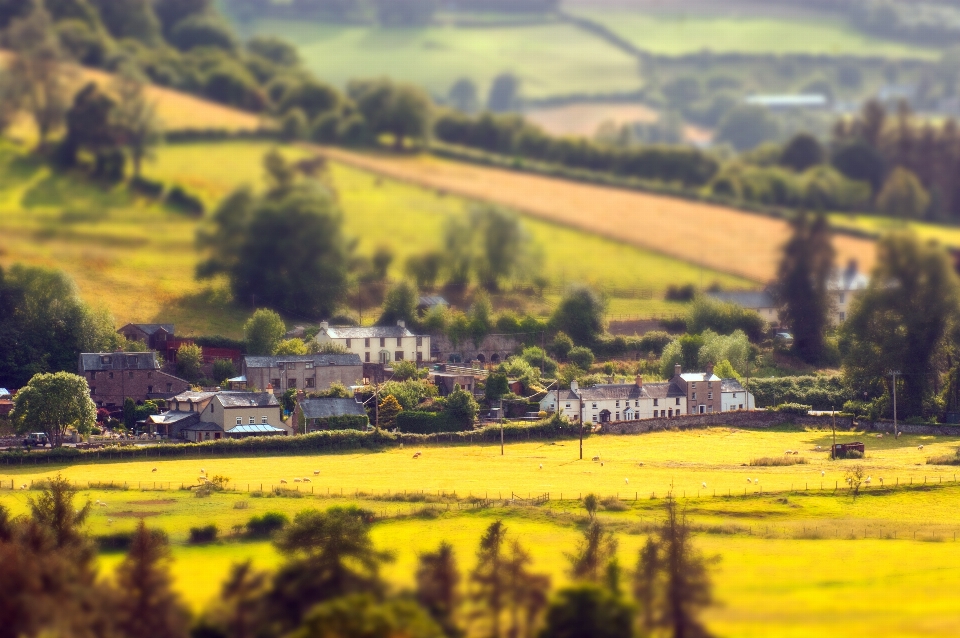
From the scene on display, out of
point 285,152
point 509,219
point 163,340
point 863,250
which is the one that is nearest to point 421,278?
point 509,219

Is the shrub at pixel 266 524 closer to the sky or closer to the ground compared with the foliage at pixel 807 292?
closer to the ground

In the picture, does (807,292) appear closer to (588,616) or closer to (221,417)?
(221,417)

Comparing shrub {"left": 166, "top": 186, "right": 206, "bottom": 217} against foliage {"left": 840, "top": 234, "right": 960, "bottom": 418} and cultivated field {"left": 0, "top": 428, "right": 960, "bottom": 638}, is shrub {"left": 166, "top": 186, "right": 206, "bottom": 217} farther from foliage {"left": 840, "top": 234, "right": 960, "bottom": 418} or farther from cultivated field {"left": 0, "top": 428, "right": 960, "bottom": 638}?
foliage {"left": 840, "top": 234, "right": 960, "bottom": 418}

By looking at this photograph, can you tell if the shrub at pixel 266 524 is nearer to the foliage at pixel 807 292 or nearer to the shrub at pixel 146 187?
the shrub at pixel 146 187

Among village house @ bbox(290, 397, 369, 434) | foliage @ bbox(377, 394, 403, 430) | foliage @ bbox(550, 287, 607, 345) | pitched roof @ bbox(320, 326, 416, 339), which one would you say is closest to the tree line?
village house @ bbox(290, 397, 369, 434)

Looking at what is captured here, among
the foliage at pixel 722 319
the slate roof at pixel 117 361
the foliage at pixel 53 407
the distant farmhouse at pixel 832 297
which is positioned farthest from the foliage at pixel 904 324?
the foliage at pixel 53 407
